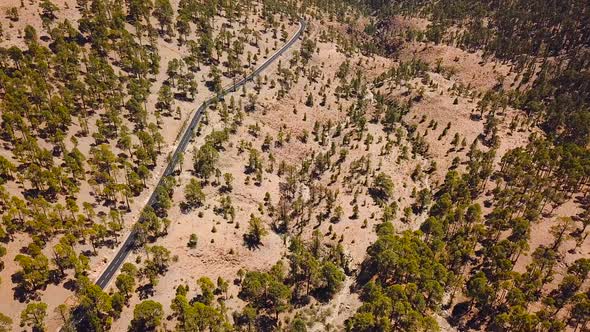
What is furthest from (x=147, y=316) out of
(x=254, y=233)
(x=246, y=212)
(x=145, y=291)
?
(x=246, y=212)

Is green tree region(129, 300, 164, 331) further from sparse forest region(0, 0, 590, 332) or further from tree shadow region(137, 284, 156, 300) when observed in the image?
tree shadow region(137, 284, 156, 300)

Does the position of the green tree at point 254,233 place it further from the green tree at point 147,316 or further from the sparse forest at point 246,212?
the green tree at point 147,316

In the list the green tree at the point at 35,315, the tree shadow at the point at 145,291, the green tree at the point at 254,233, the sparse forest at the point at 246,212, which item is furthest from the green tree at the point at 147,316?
the green tree at the point at 254,233

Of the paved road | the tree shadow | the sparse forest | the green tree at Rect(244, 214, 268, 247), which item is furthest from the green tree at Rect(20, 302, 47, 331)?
the green tree at Rect(244, 214, 268, 247)

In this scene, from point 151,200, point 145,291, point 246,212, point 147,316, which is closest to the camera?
point 147,316

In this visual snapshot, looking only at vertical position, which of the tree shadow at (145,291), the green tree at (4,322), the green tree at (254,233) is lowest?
the tree shadow at (145,291)

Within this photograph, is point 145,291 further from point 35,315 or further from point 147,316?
point 35,315

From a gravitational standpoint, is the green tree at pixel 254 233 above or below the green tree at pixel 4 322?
below

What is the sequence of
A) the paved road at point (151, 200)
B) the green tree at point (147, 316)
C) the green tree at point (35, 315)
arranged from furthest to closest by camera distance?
the paved road at point (151, 200) → the green tree at point (147, 316) → the green tree at point (35, 315)

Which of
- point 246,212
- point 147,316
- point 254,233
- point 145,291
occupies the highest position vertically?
point 147,316

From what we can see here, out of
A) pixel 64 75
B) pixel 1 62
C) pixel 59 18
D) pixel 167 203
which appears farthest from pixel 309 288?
pixel 59 18
